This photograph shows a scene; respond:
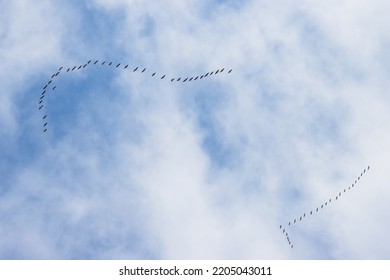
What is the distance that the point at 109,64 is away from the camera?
7212 centimetres

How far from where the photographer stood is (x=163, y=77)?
72.0 m
